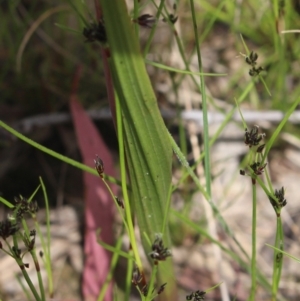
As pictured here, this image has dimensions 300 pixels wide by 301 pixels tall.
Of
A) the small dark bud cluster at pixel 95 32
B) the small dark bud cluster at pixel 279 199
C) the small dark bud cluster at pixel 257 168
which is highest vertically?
the small dark bud cluster at pixel 95 32

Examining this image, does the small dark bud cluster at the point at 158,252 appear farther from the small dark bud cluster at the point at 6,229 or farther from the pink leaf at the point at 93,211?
the pink leaf at the point at 93,211

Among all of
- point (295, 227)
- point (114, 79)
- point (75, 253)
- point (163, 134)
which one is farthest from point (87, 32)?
point (295, 227)

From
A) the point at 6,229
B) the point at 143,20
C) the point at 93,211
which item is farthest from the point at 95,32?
the point at 93,211

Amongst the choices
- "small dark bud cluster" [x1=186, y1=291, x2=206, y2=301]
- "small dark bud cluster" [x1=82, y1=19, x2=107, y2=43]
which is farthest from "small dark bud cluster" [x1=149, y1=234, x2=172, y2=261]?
"small dark bud cluster" [x1=82, y1=19, x2=107, y2=43]

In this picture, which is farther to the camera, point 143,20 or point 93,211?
point 93,211

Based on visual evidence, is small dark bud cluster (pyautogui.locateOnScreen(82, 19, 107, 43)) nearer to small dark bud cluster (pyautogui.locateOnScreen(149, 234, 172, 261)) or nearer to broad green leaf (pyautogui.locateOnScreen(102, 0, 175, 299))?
broad green leaf (pyautogui.locateOnScreen(102, 0, 175, 299))

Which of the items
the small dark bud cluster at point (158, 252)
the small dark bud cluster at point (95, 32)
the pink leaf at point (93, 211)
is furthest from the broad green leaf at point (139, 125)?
the pink leaf at point (93, 211)

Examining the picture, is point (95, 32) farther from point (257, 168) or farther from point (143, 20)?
point (257, 168)

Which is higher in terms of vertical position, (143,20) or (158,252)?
(143,20)
